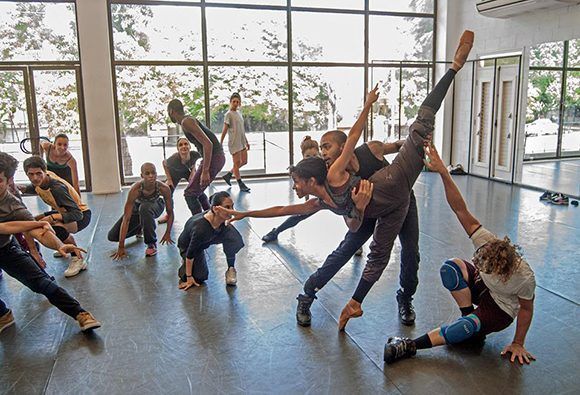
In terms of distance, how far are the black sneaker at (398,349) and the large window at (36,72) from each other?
728 centimetres

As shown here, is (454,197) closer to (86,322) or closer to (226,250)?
(226,250)

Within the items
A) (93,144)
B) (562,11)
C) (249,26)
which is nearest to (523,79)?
(562,11)

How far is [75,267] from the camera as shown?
4508 millimetres

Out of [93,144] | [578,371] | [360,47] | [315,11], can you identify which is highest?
[315,11]

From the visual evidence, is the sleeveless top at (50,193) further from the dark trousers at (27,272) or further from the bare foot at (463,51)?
the bare foot at (463,51)

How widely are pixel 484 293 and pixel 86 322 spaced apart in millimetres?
2544

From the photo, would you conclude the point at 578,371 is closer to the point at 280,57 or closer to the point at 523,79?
the point at 523,79

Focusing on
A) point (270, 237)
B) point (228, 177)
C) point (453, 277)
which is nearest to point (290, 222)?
point (270, 237)

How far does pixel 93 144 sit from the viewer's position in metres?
8.45

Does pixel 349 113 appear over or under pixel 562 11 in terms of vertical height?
under

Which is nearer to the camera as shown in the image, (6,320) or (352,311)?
(352,311)

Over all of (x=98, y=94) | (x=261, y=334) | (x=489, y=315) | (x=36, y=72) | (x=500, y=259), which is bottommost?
(x=261, y=334)

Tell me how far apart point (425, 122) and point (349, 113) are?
7.37 meters

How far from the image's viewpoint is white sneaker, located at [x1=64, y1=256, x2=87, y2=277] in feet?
14.6
